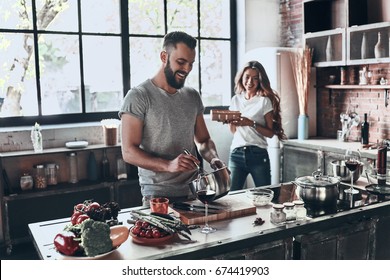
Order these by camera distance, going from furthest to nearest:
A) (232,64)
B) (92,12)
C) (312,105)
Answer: (232,64) → (312,105) → (92,12)

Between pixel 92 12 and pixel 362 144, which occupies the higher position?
pixel 92 12

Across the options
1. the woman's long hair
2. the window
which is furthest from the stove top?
the window

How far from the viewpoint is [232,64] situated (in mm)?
5637

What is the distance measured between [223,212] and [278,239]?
0.28 meters

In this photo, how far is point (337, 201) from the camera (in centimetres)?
233

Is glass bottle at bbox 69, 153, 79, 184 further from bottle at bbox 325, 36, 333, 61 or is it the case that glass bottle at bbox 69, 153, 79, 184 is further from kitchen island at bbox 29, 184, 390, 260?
bottle at bbox 325, 36, 333, 61

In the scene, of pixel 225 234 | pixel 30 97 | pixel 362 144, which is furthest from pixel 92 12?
pixel 225 234

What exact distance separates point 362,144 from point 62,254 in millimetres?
3567

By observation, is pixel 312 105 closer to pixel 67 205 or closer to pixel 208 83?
pixel 208 83

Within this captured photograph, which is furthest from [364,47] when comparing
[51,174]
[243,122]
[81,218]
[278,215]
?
[81,218]

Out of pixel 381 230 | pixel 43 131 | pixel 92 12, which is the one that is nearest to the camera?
pixel 381 230

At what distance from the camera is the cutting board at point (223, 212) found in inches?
79.5

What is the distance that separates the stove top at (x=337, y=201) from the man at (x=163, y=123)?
0.44m

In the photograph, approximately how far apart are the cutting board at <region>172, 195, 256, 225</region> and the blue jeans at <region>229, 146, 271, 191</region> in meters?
1.60
